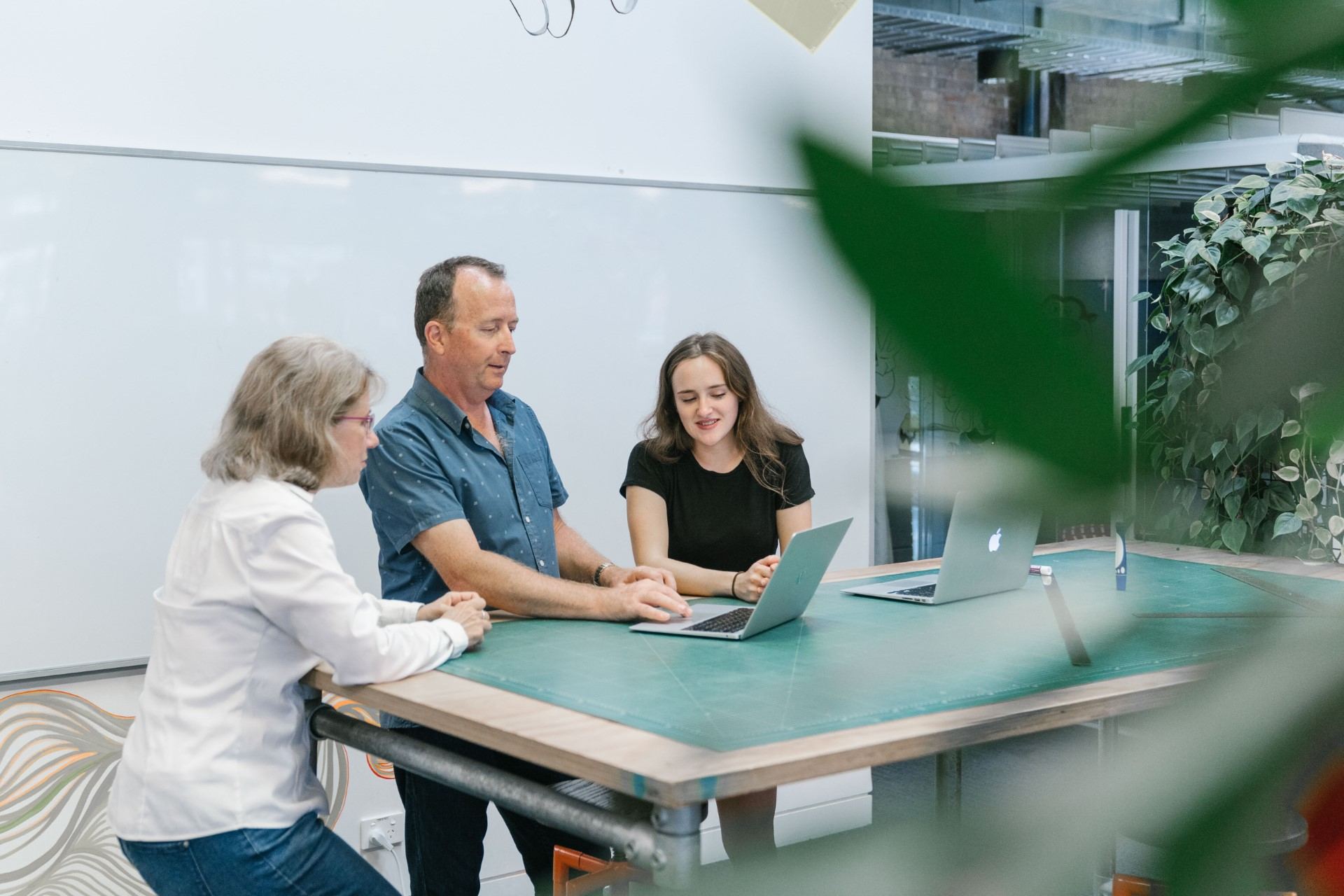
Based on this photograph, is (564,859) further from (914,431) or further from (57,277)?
(914,431)

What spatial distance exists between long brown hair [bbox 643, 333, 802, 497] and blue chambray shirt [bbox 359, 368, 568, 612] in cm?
42

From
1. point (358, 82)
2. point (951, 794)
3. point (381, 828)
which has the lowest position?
point (381, 828)

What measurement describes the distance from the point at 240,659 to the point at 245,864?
303 mm

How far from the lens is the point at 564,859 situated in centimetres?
268

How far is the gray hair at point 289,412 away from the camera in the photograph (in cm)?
215

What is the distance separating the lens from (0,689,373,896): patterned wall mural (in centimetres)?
305

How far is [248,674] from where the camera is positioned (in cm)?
207

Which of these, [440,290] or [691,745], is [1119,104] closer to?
[691,745]

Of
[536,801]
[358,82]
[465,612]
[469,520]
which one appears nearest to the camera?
[536,801]

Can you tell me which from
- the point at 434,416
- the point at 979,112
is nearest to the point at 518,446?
the point at 434,416

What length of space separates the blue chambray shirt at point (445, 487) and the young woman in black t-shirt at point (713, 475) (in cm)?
33

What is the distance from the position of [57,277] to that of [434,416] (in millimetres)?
953

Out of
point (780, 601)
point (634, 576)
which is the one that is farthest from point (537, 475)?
point (780, 601)

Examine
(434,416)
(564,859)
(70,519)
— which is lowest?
(564,859)
